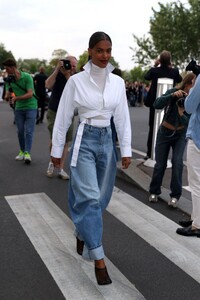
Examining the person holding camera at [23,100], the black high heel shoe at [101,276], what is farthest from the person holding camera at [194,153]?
the person holding camera at [23,100]

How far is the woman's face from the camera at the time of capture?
3336 mm

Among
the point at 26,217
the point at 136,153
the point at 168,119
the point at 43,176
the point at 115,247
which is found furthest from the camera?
the point at 136,153

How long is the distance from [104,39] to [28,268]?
1986 millimetres

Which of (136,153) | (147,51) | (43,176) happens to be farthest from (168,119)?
(147,51)

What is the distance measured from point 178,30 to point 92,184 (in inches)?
1582

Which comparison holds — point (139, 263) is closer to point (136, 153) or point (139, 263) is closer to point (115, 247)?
point (115, 247)

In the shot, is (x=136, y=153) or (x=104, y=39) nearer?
(x=104, y=39)

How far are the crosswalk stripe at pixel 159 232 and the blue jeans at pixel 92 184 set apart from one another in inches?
34.0

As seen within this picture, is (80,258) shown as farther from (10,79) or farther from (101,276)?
(10,79)

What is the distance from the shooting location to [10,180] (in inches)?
259

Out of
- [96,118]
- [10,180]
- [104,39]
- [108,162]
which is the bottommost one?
[10,180]

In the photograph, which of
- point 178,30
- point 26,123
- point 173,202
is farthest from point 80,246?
point 178,30

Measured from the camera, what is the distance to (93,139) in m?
3.44

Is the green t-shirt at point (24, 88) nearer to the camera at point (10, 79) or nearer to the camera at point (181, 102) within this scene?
the camera at point (10, 79)
